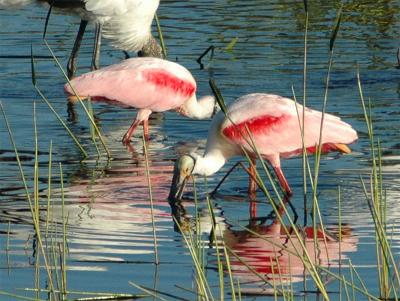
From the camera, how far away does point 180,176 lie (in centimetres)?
791

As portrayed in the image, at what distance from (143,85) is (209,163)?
2114 mm

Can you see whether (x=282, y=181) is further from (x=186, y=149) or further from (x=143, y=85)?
(x=143, y=85)

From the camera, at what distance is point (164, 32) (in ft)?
48.9

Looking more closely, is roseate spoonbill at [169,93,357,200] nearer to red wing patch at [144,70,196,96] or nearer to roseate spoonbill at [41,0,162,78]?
red wing patch at [144,70,196,96]

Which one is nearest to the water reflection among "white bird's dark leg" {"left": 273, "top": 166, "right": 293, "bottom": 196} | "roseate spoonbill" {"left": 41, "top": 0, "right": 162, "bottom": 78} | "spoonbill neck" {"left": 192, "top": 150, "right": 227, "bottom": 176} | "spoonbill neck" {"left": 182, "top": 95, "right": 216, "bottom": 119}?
"spoonbill neck" {"left": 192, "top": 150, "right": 227, "bottom": 176}

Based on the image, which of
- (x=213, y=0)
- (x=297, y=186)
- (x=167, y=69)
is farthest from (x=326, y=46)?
(x=297, y=186)

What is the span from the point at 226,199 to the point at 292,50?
5938 millimetres

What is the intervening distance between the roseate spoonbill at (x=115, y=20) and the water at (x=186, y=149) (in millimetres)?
411

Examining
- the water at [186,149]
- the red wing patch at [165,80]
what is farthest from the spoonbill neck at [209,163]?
the red wing patch at [165,80]

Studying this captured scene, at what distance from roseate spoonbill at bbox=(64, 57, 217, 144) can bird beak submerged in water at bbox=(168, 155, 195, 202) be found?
2108 mm

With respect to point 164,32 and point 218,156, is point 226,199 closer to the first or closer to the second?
point 218,156

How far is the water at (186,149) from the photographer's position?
254 inches

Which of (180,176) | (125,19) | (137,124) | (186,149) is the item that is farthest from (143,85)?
(125,19)

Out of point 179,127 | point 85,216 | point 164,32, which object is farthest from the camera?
point 164,32
